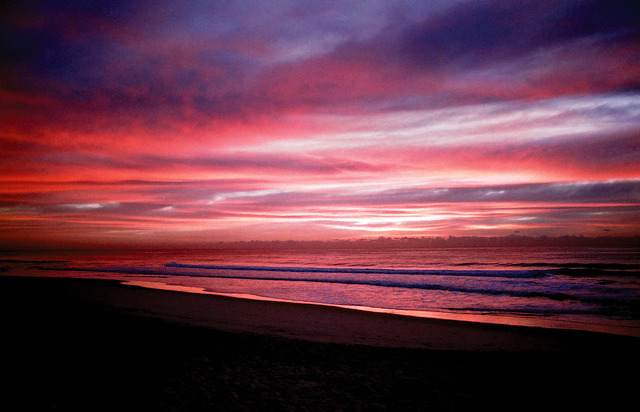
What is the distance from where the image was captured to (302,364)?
7.90m

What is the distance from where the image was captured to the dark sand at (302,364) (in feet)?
19.6

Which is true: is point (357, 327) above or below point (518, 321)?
above

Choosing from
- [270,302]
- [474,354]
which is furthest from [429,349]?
[270,302]

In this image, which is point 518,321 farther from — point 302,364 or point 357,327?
point 302,364

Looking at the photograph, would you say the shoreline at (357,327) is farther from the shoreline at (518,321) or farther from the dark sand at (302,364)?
the shoreline at (518,321)

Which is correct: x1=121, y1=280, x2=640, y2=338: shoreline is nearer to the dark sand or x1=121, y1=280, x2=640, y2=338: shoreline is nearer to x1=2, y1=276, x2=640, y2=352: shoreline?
x1=2, y1=276, x2=640, y2=352: shoreline

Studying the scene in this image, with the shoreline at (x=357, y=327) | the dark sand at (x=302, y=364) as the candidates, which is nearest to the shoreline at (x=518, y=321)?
the shoreline at (x=357, y=327)

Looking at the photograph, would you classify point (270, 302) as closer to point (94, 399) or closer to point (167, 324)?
point (167, 324)

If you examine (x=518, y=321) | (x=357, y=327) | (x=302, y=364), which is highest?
(x=302, y=364)

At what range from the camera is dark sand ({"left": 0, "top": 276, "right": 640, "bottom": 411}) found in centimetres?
598

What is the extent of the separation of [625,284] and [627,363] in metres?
22.4

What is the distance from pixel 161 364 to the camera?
7547 mm

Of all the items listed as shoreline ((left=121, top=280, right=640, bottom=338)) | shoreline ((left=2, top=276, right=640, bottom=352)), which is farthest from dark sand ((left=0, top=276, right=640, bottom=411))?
shoreline ((left=121, top=280, right=640, bottom=338))

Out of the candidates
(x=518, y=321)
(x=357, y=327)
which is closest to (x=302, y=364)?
(x=357, y=327)
